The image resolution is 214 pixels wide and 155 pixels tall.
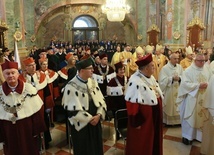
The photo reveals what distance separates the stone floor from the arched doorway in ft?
71.3

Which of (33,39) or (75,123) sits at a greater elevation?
(33,39)

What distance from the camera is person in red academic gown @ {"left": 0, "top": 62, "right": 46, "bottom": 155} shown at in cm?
279

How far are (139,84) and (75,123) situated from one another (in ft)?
3.51

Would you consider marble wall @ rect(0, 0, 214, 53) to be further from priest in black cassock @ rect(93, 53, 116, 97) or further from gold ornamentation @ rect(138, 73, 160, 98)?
gold ornamentation @ rect(138, 73, 160, 98)

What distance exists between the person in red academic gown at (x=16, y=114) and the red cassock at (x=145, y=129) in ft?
4.47

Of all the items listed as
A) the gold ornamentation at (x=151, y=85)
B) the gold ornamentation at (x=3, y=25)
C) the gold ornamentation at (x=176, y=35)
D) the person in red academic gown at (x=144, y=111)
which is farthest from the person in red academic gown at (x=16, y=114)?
the gold ornamentation at (x=176, y=35)

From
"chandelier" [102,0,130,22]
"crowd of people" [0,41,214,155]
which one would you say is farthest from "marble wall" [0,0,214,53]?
"crowd of people" [0,41,214,155]

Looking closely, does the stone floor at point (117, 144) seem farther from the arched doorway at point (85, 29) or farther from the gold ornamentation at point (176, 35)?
the arched doorway at point (85, 29)

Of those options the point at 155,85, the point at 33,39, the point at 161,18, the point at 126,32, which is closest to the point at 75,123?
the point at 155,85

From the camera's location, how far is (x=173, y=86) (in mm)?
5703

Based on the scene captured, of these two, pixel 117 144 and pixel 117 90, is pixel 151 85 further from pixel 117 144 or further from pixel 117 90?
pixel 117 144

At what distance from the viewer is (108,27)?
26.1 m

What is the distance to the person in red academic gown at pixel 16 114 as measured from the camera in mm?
2793

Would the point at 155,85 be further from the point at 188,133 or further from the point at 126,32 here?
the point at 126,32
